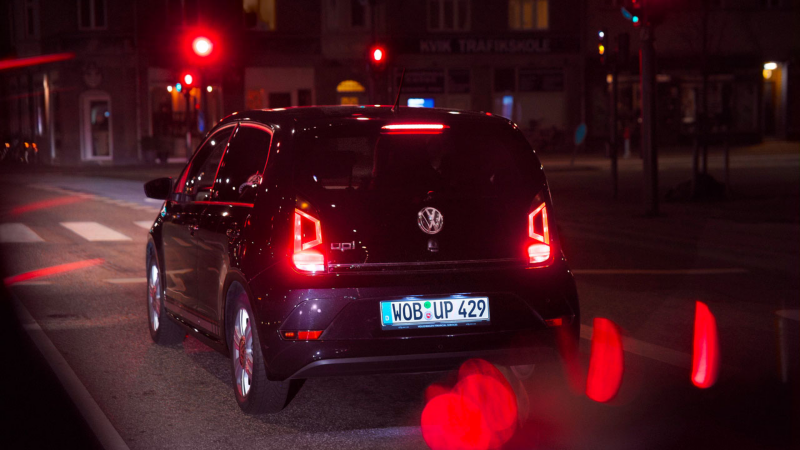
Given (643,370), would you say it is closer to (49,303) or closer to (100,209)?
(49,303)

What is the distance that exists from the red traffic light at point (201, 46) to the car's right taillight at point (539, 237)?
16.8 metres

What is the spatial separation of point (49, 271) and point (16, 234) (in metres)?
4.53

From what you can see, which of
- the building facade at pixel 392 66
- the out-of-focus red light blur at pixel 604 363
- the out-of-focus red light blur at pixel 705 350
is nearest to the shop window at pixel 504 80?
the building facade at pixel 392 66

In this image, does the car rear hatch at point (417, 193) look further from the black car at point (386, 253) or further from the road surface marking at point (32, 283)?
the road surface marking at point (32, 283)

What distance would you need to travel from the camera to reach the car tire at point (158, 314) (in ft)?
24.7

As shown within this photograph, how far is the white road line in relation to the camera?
5.26 meters

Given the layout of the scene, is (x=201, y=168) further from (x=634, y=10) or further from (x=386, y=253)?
(x=634, y=10)

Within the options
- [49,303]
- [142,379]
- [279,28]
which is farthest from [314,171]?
[279,28]

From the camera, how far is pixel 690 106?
48.2m

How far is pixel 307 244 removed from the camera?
5234 mm

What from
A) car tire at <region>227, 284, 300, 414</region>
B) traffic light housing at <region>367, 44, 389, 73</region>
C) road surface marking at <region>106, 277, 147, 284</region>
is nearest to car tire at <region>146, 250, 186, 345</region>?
car tire at <region>227, 284, 300, 414</region>

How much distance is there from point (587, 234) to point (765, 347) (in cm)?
798

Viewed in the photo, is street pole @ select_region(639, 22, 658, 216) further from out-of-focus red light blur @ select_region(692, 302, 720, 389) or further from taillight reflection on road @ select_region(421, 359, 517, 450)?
taillight reflection on road @ select_region(421, 359, 517, 450)

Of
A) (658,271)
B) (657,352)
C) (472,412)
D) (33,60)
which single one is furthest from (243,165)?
(33,60)
